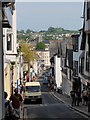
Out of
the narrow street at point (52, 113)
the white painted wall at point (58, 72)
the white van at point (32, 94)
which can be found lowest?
the white painted wall at point (58, 72)

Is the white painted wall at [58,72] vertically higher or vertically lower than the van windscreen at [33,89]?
lower

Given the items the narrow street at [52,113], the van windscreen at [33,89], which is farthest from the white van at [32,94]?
the narrow street at [52,113]

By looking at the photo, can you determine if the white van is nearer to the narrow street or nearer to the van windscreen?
the van windscreen

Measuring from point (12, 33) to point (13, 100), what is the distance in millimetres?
25630

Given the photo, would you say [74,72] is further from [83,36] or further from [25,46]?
[25,46]

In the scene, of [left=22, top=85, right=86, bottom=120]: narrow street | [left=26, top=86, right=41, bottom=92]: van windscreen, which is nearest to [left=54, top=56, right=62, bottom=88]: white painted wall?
[left=26, top=86, right=41, bottom=92]: van windscreen

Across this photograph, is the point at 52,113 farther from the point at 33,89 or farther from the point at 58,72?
the point at 58,72

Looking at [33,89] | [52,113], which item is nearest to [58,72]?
[33,89]

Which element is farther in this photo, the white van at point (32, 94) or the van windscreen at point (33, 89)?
the van windscreen at point (33, 89)

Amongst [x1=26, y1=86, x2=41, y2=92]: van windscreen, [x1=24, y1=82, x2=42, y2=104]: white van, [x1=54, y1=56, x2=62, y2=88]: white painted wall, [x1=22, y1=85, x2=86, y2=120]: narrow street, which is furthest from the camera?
[x1=54, y1=56, x2=62, y2=88]: white painted wall

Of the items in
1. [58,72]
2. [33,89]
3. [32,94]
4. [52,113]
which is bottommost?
[58,72]

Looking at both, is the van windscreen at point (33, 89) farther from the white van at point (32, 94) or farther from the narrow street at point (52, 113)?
the narrow street at point (52, 113)

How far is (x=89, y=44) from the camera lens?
47250 millimetres

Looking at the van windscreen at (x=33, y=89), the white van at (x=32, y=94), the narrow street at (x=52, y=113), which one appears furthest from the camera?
the van windscreen at (x=33, y=89)
